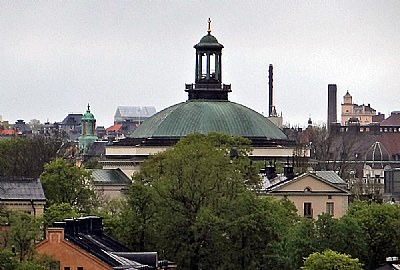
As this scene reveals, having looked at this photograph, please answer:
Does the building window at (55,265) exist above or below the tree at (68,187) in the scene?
below

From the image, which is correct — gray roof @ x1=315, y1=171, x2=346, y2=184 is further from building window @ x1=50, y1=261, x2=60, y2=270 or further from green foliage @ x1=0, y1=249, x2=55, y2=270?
green foliage @ x1=0, y1=249, x2=55, y2=270

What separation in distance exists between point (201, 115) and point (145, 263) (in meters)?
54.0

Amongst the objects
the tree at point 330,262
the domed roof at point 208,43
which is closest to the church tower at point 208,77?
the domed roof at point 208,43

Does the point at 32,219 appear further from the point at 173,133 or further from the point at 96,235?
the point at 173,133

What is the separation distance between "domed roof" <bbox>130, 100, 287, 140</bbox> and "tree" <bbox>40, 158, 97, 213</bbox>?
946 inches

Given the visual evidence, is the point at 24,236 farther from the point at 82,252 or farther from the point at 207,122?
the point at 207,122

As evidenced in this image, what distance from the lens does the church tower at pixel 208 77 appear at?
149 meters

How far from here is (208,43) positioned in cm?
15000

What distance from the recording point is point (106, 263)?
85.8 metres

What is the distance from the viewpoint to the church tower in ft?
489

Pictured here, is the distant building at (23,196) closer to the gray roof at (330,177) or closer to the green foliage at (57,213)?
the green foliage at (57,213)

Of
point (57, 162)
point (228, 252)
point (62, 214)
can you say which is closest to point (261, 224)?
point (228, 252)

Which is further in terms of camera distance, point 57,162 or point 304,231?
point 57,162

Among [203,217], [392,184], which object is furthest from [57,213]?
[392,184]
